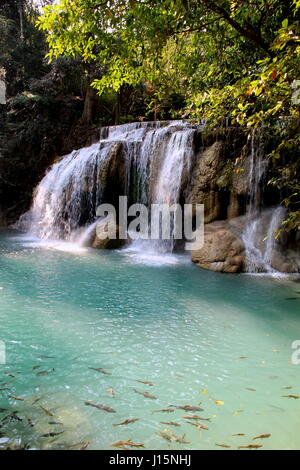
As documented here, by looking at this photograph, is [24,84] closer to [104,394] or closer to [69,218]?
[69,218]

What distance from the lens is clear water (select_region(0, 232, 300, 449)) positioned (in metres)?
2.59

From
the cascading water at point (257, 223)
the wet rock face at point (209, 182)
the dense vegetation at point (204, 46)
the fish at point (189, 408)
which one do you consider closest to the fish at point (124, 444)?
the fish at point (189, 408)

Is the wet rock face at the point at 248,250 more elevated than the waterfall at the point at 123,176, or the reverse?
the waterfall at the point at 123,176

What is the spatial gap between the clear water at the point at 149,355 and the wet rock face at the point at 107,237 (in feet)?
10.6

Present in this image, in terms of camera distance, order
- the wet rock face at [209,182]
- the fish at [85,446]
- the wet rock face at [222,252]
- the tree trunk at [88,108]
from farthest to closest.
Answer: the tree trunk at [88,108] → the wet rock face at [209,182] → the wet rock face at [222,252] → the fish at [85,446]

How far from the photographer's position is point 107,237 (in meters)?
10.7

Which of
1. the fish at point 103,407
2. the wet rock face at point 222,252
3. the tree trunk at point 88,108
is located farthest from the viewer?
the tree trunk at point 88,108

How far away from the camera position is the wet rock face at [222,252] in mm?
8156

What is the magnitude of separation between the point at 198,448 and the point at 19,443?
1.23 meters

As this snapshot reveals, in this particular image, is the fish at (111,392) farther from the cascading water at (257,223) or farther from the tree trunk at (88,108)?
the tree trunk at (88,108)

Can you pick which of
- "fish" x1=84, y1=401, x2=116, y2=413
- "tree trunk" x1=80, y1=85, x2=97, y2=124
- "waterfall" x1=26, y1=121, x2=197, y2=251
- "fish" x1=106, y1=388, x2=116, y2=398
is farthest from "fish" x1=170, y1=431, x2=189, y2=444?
"tree trunk" x1=80, y1=85, x2=97, y2=124

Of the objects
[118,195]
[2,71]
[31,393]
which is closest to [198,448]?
[31,393]

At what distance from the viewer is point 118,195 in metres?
12.1

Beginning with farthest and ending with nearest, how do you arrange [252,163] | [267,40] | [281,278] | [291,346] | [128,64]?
1. [252,163]
2. [281,278]
3. [267,40]
4. [128,64]
5. [291,346]
